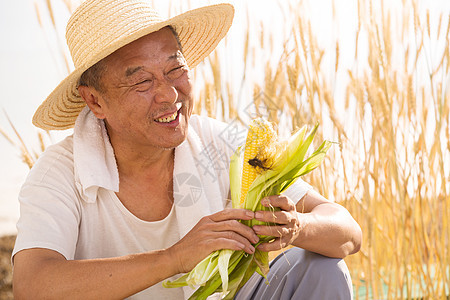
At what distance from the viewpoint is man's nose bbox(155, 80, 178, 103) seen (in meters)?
1.64

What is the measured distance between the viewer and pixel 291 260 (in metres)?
1.74

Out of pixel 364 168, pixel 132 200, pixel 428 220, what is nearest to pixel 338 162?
pixel 364 168

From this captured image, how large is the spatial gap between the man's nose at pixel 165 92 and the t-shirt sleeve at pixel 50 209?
44 cm

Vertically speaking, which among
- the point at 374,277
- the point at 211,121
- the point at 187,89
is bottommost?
the point at 374,277

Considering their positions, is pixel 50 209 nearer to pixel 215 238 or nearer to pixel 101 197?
pixel 101 197

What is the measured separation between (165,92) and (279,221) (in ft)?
1.78

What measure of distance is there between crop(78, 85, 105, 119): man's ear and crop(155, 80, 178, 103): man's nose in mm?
269

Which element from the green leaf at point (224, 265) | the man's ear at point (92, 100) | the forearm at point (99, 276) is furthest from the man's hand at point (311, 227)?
the man's ear at point (92, 100)

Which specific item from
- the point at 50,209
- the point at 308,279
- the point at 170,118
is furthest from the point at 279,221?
the point at 50,209

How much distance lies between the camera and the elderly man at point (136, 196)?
150 centimetres

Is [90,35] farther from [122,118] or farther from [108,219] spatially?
[108,219]

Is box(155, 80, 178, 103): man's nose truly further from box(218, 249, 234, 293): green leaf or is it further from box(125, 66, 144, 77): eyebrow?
box(218, 249, 234, 293): green leaf

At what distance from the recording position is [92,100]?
1.83m

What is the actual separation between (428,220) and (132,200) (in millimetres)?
1686
